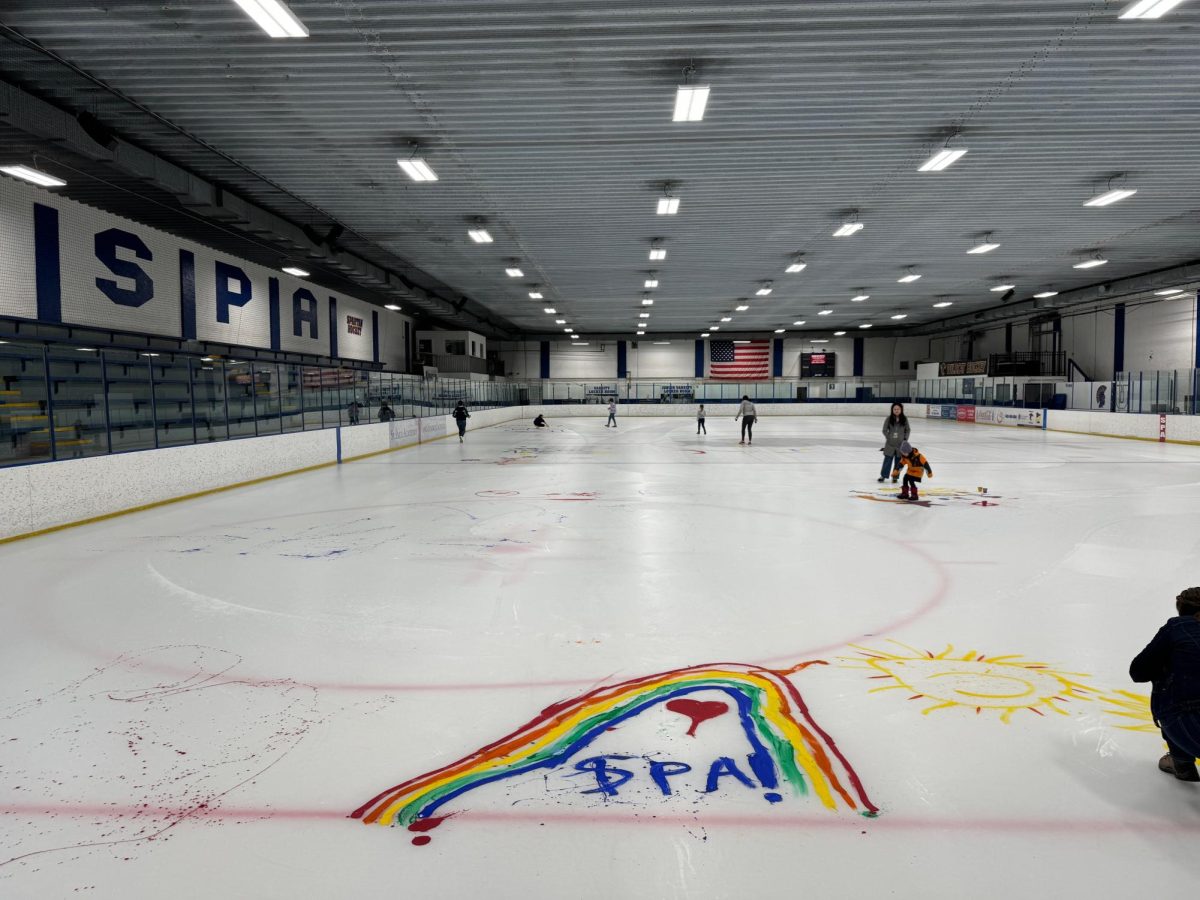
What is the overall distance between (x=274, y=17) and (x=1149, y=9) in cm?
912

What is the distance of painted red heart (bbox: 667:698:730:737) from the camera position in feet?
11.4

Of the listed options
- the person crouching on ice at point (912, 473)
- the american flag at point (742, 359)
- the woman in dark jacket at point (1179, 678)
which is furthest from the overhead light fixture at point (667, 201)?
the american flag at point (742, 359)

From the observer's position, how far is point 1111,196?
1410 cm

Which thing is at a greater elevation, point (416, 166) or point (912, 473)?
point (416, 166)

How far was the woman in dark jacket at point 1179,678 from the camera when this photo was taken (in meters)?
2.62

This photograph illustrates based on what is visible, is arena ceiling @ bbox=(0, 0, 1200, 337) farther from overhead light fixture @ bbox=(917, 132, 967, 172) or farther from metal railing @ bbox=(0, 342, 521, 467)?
metal railing @ bbox=(0, 342, 521, 467)

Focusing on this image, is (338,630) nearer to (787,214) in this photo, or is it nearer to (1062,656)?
(1062,656)

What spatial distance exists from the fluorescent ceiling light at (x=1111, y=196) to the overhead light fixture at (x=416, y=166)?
1390 cm

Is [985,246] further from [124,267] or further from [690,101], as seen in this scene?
[124,267]

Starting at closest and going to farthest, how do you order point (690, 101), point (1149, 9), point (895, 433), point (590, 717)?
point (590, 717), point (1149, 9), point (690, 101), point (895, 433)

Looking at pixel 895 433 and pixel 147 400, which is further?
pixel 147 400

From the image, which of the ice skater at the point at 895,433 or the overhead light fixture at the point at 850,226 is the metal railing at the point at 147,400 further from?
the overhead light fixture at the point at 850,226

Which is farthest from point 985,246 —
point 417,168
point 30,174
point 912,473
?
point 30,174

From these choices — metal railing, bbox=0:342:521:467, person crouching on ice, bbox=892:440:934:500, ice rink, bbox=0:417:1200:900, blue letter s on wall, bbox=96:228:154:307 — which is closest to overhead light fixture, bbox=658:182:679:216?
person crouching on ice, bbox=892:440:934:500
